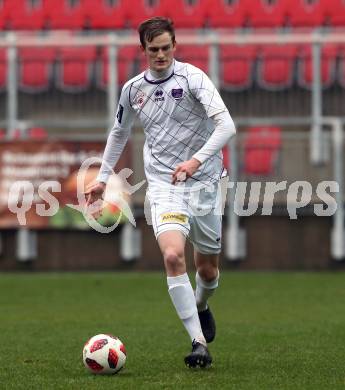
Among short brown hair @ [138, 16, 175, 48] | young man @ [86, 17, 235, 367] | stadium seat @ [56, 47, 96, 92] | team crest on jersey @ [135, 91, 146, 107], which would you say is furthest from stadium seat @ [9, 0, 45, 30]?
short brown hair @ [138, 16, 175, 48]

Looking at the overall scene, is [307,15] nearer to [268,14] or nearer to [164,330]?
[268,14]

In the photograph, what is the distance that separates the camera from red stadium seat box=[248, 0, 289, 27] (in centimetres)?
1923

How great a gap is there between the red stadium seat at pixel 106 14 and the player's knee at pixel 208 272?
1187cm

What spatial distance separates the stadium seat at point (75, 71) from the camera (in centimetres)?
1861

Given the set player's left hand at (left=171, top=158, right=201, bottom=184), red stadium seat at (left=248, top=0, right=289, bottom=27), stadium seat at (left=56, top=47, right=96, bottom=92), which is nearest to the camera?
player's left hand at (left=171, top=158, right=201, bottom=184)

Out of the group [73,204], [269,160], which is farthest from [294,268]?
[73,204]

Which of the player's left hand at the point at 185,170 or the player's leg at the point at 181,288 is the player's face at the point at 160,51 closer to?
the player's left hand at the point at 185,170

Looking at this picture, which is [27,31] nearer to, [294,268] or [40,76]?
[40,76]

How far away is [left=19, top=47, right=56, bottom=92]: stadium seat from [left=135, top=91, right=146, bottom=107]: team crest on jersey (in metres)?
11.2

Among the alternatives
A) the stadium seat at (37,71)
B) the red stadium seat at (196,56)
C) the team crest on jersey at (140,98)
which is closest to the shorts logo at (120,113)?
the team crest on jersey at (140,98)

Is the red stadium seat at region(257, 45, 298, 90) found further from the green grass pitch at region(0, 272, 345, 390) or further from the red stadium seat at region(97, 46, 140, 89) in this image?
the green grass pitch at region(0, 272, 345, 390)

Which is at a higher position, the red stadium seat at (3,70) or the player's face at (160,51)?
the red stadium seat at (3,70)

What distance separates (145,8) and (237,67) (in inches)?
89.6

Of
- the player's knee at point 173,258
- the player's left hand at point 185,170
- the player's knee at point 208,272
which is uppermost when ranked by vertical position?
the player's left hand at point 185,170
